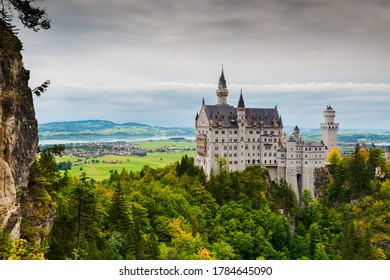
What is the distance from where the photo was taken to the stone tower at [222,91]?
157ft

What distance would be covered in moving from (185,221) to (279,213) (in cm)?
1416

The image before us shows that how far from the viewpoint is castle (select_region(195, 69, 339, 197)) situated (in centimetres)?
4391

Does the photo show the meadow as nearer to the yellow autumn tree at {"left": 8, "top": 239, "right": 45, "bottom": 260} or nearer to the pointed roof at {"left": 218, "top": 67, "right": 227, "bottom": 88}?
A: the pointed roof at {"left": 218, "top": 67, "right": 227, "bottom": 88}

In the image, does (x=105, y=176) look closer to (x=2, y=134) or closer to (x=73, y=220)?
(x=73, y=220)

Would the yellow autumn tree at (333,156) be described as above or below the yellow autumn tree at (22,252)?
above

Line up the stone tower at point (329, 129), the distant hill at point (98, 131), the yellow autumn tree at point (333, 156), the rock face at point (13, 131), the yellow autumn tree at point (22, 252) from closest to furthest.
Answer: the yellow autumn tree at point (22, 252) < the rock face at point (13, 131) < the distant hill at point (98, 131) < the yellow autumn tree at point (333, 156) < the stone tower at point (329, 129)

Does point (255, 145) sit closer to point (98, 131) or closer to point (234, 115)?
point (234, 115)

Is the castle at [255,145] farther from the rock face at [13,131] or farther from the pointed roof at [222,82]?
the rock face at [13,131]

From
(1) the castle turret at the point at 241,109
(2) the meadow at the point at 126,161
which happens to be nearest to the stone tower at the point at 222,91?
(1) the castle turret at the point at 241,109

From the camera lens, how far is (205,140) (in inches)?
1730

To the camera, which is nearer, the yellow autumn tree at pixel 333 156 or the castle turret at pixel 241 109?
the castle turret at pixel 241 109

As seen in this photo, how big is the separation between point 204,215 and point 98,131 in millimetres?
19232

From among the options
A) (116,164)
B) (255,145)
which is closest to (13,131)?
(116,164)

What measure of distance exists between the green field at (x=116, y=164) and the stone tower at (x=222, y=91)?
24.6 feet
